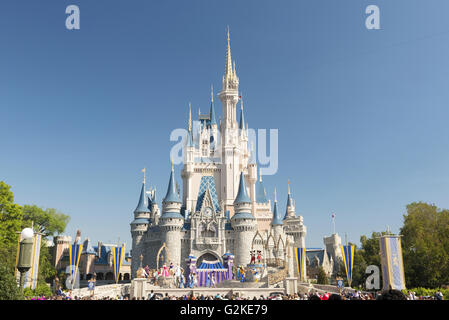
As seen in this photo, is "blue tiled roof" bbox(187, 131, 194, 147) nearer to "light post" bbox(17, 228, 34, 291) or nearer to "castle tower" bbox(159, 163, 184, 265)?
"castle tower" bbox(159, 163, 184, 265)

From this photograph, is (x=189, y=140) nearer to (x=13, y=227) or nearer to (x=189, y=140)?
(x=189, y=140)

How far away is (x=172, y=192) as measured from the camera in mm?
54719

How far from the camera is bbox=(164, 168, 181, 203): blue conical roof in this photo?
54.1m

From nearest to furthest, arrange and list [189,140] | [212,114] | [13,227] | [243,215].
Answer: [13,227]
[243,215]
[189,140]
[212,114]

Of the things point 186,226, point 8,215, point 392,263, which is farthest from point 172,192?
point 392,263

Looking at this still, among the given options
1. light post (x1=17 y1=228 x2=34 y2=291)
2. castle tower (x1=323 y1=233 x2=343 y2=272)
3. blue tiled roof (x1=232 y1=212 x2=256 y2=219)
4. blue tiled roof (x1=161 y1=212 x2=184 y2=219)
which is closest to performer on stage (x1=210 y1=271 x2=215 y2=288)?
blue tiled roof (x1=232 y1=212 x2=256 y2=219)

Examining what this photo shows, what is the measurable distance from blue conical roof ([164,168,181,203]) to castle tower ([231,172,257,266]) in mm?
8872

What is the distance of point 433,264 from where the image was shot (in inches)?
1375

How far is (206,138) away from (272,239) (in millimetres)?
23212

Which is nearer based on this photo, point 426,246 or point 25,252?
point 25,252

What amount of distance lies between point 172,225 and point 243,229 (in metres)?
9.98

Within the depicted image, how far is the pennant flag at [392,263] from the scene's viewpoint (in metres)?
24.8
